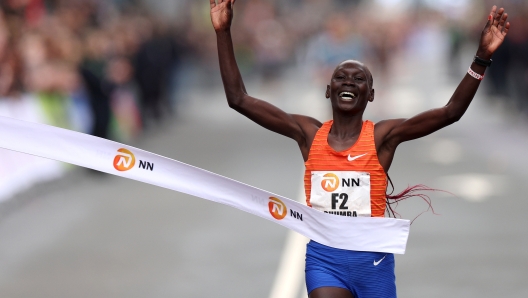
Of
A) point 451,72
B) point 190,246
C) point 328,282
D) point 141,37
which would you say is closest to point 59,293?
point 190,246

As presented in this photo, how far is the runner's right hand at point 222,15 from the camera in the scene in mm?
6414

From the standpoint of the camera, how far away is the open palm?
19.9 ft

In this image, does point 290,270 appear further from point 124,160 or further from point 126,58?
point 126,58

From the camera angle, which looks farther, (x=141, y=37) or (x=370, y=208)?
(x=141, y=37)

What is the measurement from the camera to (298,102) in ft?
115

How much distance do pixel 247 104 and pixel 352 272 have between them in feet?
3.89

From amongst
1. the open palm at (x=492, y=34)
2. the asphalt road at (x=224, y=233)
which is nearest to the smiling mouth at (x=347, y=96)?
the open palm at (x=492, y=34)

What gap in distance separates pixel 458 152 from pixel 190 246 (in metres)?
10.4

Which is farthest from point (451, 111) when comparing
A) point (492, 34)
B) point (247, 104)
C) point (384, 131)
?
point (247, 104)

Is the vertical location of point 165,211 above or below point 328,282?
above

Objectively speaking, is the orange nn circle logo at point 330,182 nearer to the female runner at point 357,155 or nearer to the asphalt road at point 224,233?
the female runner at point 357,155

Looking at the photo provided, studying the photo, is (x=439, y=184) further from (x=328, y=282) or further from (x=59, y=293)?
(x=328, y=282)

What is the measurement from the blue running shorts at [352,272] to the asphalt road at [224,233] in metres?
3.29

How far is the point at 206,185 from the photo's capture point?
667 cm
